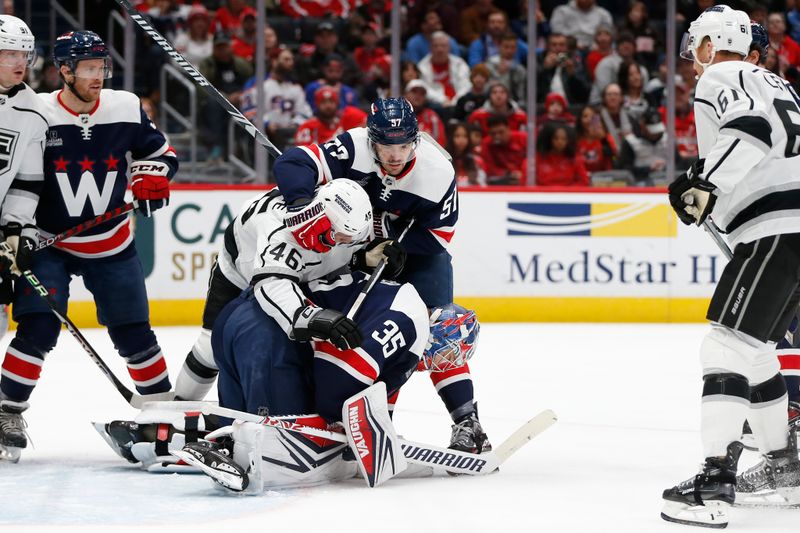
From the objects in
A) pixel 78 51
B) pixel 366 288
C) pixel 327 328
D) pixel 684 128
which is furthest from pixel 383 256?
pixel 684 128

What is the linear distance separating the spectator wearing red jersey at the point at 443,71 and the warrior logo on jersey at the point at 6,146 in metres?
4.08

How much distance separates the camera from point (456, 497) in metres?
3.22

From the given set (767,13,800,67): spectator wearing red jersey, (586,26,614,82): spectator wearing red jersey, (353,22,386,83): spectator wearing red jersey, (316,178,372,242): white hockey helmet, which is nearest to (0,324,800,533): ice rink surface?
(316,178,372,242): white hockey helmet

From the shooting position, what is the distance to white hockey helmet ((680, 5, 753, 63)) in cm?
310

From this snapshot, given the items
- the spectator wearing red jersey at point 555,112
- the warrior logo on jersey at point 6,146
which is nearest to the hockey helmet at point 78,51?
the warrior logo on jersey at point 6,146

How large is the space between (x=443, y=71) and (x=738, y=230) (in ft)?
15.8

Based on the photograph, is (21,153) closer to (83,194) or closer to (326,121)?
(83,194)

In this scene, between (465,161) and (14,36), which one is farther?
(465,161)

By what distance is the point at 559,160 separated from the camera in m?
7.36

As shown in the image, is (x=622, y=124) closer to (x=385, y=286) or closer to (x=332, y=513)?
(x=385, y=286)

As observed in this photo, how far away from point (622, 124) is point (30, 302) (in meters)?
4.52

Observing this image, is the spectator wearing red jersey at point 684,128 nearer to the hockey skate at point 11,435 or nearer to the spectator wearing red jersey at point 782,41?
the spectator wearing red jersey at point 782,41

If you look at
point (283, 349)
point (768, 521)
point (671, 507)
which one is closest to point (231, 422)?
point (283, 349)

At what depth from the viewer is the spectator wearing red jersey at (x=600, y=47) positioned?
782cm
